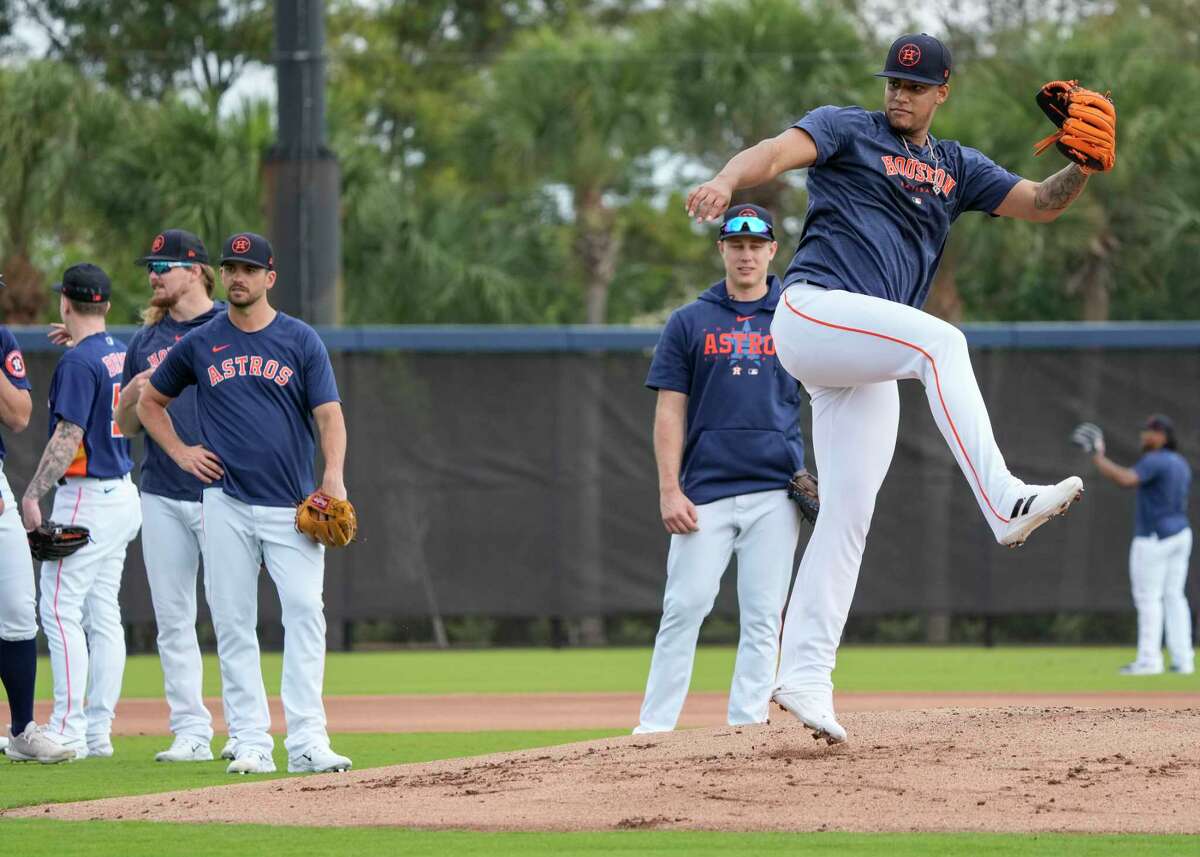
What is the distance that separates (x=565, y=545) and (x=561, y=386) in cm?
142

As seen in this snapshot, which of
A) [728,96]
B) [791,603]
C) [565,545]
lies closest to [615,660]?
[565,545]

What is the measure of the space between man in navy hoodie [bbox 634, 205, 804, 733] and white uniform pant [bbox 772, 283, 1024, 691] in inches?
63.8

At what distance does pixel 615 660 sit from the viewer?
50.4 ft

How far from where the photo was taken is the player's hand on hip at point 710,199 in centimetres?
500

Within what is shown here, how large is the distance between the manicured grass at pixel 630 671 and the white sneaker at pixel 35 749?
4144mm

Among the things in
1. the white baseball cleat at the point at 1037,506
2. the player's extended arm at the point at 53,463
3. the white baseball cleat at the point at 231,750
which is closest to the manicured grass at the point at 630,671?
the player's extended arm at the point at 53,463

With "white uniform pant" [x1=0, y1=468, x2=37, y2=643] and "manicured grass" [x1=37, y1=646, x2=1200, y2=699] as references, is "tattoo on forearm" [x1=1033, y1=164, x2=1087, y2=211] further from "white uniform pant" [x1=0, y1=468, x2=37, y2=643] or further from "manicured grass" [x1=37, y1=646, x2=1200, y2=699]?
"manicured grass" [x1=37, y1=646, x2=1200, y2=699]

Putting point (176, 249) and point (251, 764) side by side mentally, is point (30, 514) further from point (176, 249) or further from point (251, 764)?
point (251, 764)

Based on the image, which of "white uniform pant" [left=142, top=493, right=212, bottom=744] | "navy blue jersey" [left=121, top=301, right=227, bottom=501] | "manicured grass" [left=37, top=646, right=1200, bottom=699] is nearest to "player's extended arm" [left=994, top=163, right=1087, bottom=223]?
"navy blue jersey" [left=121, top=301, right=227, bottom=501]

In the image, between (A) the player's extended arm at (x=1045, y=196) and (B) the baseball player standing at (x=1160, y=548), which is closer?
(A) the player's extended arm at (x=1045, y=196)

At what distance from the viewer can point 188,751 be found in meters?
7.92

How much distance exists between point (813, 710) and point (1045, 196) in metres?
1.84

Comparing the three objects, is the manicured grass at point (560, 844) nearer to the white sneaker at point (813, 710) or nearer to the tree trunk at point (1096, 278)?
the white sneaker at point (813, 710)

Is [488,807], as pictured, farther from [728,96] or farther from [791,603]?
[728,96]
